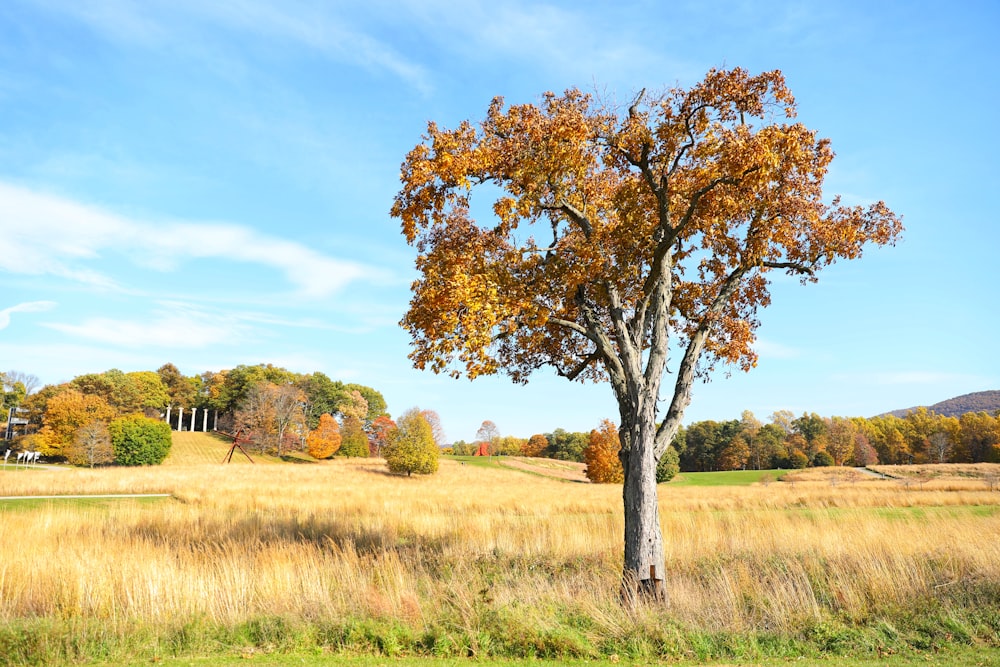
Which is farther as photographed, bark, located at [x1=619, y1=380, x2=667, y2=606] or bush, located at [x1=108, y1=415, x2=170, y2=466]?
bush, located at [x1=108, y1=415, x2=170, y2=466]

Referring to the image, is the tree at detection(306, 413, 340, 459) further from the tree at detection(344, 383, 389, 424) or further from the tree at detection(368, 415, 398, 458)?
the tree at detection(344, 383, 389, 424)

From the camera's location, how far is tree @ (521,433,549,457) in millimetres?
117812

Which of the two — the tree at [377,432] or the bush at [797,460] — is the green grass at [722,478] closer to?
the bush at [797,460]

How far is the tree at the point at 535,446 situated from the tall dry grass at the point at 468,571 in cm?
9994

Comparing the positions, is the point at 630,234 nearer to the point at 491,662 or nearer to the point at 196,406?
the point at 491,662

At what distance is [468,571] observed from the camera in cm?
1071

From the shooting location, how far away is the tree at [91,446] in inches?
2110

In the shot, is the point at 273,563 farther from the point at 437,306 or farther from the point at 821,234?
the point at 821,234

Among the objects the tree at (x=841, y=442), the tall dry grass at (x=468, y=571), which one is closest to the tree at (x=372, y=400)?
the tree at (x=841, y=442)

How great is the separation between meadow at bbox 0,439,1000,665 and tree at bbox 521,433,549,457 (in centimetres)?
10281

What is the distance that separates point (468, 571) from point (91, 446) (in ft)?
185

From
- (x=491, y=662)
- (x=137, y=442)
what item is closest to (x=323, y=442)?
(x=137, y=442)

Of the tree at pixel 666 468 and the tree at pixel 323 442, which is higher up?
the tree at pixel 323 442

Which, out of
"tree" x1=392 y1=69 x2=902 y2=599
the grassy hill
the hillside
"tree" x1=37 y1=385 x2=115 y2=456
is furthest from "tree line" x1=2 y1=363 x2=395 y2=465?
the hillside
